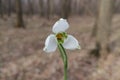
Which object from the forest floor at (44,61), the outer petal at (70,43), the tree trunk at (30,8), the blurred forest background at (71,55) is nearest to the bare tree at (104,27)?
the blurred forest background at (71,55)

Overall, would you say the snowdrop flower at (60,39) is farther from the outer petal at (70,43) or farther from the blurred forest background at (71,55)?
the blurred forest background at (71,55)

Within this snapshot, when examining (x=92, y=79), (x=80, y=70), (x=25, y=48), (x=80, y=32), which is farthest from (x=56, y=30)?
(x=80, y=32)

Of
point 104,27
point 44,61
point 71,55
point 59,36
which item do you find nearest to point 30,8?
point 71,55

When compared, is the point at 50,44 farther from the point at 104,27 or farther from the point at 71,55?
the point at 71,55

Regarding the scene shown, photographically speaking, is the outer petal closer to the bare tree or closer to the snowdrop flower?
the snowdrop flower

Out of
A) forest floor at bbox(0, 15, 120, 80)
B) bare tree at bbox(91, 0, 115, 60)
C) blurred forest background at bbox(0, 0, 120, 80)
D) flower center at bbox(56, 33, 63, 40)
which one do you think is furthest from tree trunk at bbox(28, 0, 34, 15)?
flower center at bbox(56, 33, 63, 40)

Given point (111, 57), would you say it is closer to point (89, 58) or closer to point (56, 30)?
point (89, 58)

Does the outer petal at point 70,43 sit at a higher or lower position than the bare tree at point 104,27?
lower
